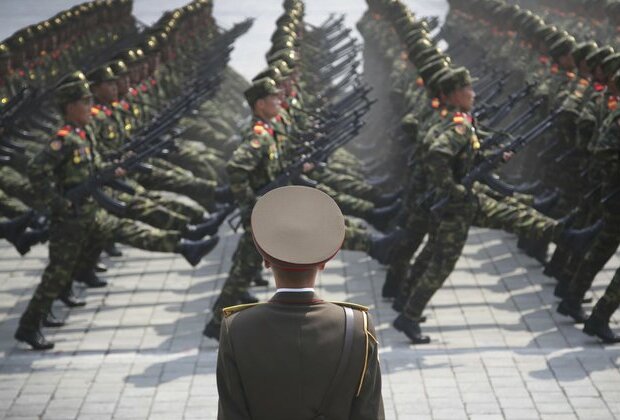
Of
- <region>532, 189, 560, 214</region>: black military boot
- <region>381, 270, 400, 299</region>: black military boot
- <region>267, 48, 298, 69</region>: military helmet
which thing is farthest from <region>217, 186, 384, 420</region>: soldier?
<region>267, 48, 298, 69</region>: military helmet

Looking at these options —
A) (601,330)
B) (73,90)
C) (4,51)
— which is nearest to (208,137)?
(4,51)

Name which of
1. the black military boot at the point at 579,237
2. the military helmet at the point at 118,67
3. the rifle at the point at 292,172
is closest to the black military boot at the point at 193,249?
the rifle at the point at 292,172

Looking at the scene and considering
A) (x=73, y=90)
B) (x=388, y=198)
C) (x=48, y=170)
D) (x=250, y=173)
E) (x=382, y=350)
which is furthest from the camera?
(x=388, y=198)

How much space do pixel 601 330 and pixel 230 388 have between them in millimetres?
4855

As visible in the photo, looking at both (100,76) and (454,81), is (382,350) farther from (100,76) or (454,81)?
(100,76)

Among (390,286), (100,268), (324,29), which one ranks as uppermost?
(390,286)

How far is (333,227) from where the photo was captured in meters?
4.40

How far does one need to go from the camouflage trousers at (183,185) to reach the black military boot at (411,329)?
9.89 feet

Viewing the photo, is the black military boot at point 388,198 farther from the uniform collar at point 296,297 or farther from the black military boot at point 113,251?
the uniform collar at point 296,297

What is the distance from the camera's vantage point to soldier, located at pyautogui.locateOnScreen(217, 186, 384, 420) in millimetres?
4418

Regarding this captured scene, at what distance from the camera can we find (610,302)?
8742 mm

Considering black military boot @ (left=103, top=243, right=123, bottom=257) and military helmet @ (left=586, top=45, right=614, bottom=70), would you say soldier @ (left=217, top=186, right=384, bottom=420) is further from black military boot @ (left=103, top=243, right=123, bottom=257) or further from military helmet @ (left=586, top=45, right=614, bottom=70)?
black military boot @ (left=103, top=243, right=123, bottom=257)

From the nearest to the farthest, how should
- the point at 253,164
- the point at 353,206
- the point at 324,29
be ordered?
the point at 253,164
the point at 353,206
the point at 324,29

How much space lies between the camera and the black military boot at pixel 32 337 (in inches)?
350
